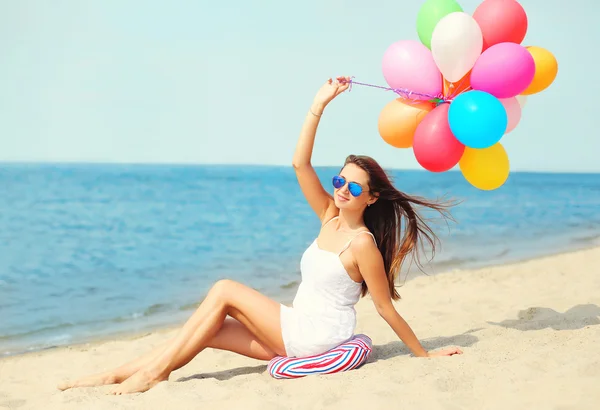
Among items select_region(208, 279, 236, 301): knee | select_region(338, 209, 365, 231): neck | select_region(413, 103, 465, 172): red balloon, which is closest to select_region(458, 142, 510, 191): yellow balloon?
select_region(413, 103, 465, 172): red balloon

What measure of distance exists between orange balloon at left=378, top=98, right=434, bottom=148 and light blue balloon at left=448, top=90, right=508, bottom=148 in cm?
36

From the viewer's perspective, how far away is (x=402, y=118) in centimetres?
491

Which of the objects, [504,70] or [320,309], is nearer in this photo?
[320,309]

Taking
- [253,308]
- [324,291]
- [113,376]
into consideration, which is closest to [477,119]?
[324,291]

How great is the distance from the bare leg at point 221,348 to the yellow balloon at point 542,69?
2684 millimetres

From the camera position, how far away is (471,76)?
476cm

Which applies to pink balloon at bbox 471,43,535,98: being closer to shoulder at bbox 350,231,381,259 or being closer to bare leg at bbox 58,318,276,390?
shoulder at bbox 350,231,381,259

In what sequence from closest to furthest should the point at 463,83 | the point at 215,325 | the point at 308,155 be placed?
the point at 215,325 < the point at 308,155 < the point at 463,83

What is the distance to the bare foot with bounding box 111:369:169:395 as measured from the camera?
13.8 feet

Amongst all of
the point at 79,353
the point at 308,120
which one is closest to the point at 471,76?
the point at 308,120

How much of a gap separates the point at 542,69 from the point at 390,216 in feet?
5.09

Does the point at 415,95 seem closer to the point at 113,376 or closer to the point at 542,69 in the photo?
the point at 542,69

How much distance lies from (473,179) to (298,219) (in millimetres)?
16480

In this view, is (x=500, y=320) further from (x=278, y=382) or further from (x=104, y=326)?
(x=104, y=326)
